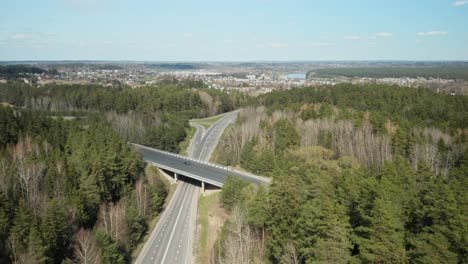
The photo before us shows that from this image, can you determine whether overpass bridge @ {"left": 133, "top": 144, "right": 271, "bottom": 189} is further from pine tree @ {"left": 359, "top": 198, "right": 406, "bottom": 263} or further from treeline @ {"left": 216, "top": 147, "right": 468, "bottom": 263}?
pine tree @ {"left": 359, "top": 198, "right": 406, "bottom": 263}

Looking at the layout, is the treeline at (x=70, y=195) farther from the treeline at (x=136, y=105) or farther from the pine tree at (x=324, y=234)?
the treeline at (x=136, y=105)

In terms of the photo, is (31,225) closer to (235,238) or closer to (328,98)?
(235,238)

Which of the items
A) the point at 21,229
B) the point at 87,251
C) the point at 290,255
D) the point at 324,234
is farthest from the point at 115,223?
the point at 324,234

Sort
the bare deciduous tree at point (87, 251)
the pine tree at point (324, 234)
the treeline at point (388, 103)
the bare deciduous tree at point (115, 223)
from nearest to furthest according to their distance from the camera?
the pine tree at point (324, 234) → the bare deciduous tree at point (87, 251) → the bare deciduous tree at point (115, 223) → the treeline at point (388, 103)

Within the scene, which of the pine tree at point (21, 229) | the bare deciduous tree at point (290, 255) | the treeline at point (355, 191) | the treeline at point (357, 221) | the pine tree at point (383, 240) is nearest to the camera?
the pine tree at point (383, 240)

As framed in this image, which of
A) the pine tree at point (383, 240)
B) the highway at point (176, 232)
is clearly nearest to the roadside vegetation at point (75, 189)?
the highway at point (176, 232)

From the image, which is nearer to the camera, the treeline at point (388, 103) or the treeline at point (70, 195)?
the treeline at point (70, 195)

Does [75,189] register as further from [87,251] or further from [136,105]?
[136,105]
